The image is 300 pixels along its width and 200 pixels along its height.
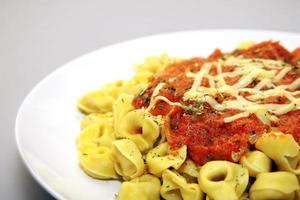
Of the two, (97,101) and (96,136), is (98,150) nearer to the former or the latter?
(96,136)

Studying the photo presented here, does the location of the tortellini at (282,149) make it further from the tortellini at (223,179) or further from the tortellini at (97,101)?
the tortellini at (97,101)

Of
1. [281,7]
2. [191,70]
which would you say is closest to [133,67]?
[191,70]

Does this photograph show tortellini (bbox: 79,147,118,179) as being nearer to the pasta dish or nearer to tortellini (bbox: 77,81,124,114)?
the pasta dish

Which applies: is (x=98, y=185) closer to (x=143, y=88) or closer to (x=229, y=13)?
(x=143, y=88)

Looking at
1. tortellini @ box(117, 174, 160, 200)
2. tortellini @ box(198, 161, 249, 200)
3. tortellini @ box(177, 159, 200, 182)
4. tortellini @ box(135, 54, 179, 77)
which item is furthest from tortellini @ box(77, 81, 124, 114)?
A: tortellini @ box(198, 161, 249, 200)

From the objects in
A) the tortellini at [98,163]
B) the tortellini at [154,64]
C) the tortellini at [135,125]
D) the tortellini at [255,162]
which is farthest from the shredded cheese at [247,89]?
the tortellini at [154,64]

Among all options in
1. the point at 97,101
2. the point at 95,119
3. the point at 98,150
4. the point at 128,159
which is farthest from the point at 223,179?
the point at 97,101
